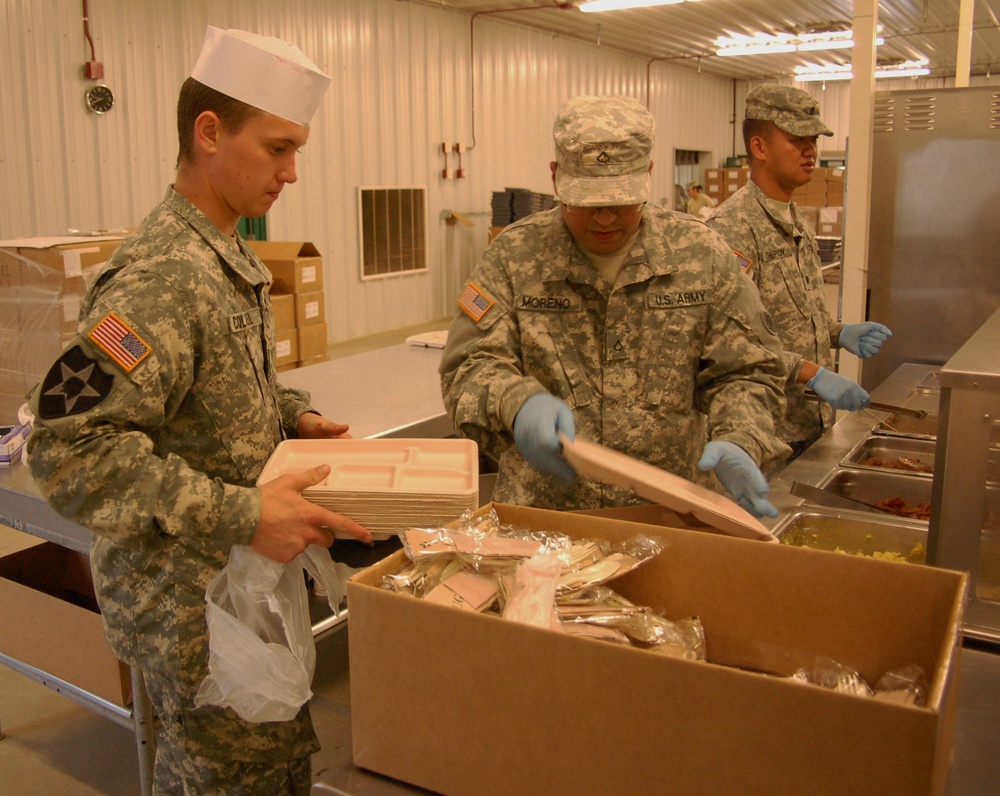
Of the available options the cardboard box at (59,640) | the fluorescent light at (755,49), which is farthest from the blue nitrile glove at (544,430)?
the fluorescent light at (755,49)

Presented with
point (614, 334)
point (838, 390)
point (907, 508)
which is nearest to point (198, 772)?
point (614, 334)

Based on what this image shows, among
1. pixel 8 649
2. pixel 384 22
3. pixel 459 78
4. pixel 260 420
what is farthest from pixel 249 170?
pixel 459 78

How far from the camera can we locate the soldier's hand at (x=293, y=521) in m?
1.27

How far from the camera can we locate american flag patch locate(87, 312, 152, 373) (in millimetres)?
1238

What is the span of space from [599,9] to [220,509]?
777 cm

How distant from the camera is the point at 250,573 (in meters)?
1.33

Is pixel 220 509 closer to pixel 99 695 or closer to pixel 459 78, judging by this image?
pixel 99 695

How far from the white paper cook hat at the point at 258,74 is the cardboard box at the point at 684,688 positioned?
2.67 feet

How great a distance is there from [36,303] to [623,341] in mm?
2200

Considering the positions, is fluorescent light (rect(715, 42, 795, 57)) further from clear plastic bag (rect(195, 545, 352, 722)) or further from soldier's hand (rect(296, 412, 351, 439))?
clear plastic bag (rect(195, 545, 352, 722))

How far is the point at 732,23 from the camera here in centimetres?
986

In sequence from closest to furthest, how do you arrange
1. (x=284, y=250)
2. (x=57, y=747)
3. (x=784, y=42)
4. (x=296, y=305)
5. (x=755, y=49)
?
(x=57, y=747), (x=296, y=305), (x=284, y=250), (x=784, y=42), (x=755, y=49)

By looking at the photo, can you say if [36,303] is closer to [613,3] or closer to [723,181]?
[613,3]

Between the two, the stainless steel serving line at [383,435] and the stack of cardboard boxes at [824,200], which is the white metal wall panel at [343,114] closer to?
the stack of cardboard boxes at [824,200]
